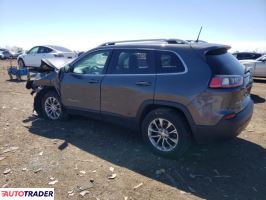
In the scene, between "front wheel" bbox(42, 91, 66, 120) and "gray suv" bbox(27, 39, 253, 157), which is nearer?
"gray suv" bbox(27, 39, 253, 157)

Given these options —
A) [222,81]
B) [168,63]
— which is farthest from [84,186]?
[222,81]

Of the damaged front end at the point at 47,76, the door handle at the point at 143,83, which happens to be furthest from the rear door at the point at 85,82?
the door handle at the point at 143,83

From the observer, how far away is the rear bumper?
165 inches

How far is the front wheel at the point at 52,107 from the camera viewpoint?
647 centimetres

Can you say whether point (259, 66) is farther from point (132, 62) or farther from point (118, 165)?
point (118, 165)

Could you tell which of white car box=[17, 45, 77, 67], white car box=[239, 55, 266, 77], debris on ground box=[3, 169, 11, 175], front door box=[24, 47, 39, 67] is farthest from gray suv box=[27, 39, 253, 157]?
front door box=[24, 47, 39, 67]

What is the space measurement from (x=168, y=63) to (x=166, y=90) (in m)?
0.45

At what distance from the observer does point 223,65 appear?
14.0 ft

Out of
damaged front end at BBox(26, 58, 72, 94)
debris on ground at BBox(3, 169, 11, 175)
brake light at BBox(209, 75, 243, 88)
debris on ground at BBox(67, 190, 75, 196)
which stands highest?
brake light at BBox(209, 75, 243, 88)

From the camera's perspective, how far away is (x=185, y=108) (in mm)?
4359

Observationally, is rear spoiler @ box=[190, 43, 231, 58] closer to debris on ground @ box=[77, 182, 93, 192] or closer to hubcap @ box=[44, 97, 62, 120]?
debris on ground @ box=[77, 182, 93, 192]

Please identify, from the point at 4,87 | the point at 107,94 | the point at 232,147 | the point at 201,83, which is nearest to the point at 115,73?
the point at 107,94

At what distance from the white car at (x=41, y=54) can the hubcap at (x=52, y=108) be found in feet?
30.9

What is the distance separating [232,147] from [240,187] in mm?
1439
